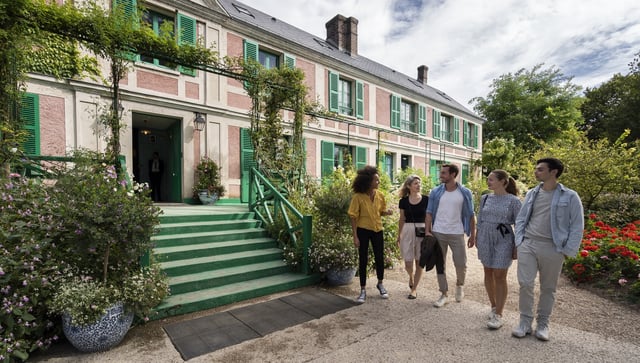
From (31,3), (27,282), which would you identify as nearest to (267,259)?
(27,282)

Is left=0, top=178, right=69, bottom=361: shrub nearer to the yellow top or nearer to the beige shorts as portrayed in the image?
the yellow top

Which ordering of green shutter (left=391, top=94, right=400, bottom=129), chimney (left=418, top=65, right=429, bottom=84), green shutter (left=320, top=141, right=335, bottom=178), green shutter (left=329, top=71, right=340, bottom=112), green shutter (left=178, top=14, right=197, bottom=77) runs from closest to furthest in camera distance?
green shutter (left=178, top=14, right=197, bottom=77) < green shutter (left=320, top=141, right=335, bottom=178) < green shutter (left=329, top=71, right=340, bottom=112) < green shutter (left=391, top=94, right=400, bottom=129) < chimney (left=418, top=65, right=429, bottom=84)

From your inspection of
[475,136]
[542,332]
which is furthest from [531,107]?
[542,332]

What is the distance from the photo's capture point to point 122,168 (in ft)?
12.7

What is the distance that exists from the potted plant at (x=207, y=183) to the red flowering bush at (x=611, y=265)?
25.0 feet

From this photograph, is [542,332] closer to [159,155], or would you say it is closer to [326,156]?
[326,156]

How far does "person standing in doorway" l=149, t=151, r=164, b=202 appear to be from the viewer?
8727 millimetres

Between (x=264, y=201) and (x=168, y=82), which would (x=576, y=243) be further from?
(x=168, y=82)

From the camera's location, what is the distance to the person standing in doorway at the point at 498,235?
292 centimetres

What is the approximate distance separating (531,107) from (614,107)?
739cm

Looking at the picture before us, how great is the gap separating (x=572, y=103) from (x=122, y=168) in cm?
2753

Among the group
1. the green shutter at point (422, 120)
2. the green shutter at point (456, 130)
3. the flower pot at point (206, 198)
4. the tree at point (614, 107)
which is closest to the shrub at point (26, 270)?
the flower pot at point (206, 198)

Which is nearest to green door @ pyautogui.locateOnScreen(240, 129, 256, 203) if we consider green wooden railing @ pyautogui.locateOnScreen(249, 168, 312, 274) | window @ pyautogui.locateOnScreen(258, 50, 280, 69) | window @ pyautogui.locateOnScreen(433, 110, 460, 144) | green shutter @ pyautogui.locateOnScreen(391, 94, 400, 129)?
window @ pyautogui.locateOnScreen(258, 50, 280, 69)

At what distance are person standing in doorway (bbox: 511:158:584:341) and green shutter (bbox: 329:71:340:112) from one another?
31.0 feet
